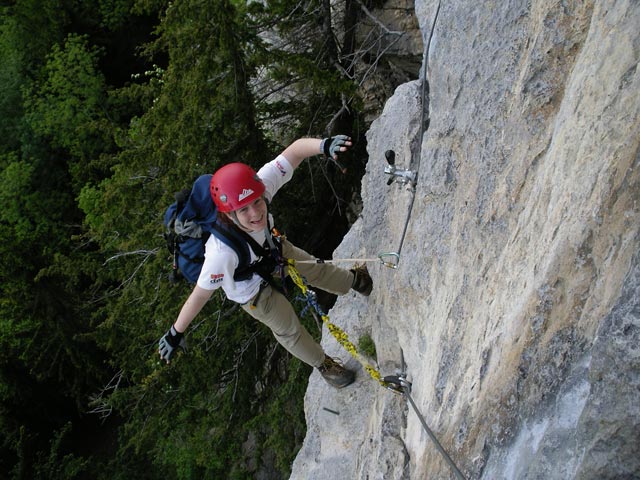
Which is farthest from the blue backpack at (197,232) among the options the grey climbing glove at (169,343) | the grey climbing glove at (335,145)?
the grey climbing glove at (335,145)

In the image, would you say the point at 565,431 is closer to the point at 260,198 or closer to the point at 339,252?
the point at 260,198

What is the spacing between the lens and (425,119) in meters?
4.30

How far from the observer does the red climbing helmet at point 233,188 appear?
4.09 meters

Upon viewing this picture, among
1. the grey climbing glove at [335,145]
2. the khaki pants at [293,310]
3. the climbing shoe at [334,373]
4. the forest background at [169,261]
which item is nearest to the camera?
the grey climbing glove at [335,145]

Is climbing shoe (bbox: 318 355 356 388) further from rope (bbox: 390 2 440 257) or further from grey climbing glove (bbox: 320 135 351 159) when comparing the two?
grey climbing glove (bbox: 320 135 351 159)

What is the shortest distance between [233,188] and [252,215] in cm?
26

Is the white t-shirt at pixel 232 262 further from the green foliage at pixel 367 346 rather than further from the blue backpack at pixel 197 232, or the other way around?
the green foliage at pixel 367 346

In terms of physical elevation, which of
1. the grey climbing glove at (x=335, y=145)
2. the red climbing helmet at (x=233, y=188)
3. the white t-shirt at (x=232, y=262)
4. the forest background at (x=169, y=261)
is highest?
the grey climbing glove at (x=335, y=145)

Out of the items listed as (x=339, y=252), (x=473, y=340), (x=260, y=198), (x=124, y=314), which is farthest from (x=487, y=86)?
(x=124, y=314)

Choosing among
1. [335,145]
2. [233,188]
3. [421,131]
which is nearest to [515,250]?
[421,131]

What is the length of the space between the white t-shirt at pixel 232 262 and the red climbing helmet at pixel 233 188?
0.31 metres

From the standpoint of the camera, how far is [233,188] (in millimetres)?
4090

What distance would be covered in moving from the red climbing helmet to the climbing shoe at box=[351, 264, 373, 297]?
5.05ft

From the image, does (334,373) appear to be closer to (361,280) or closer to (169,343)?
(361,280)
